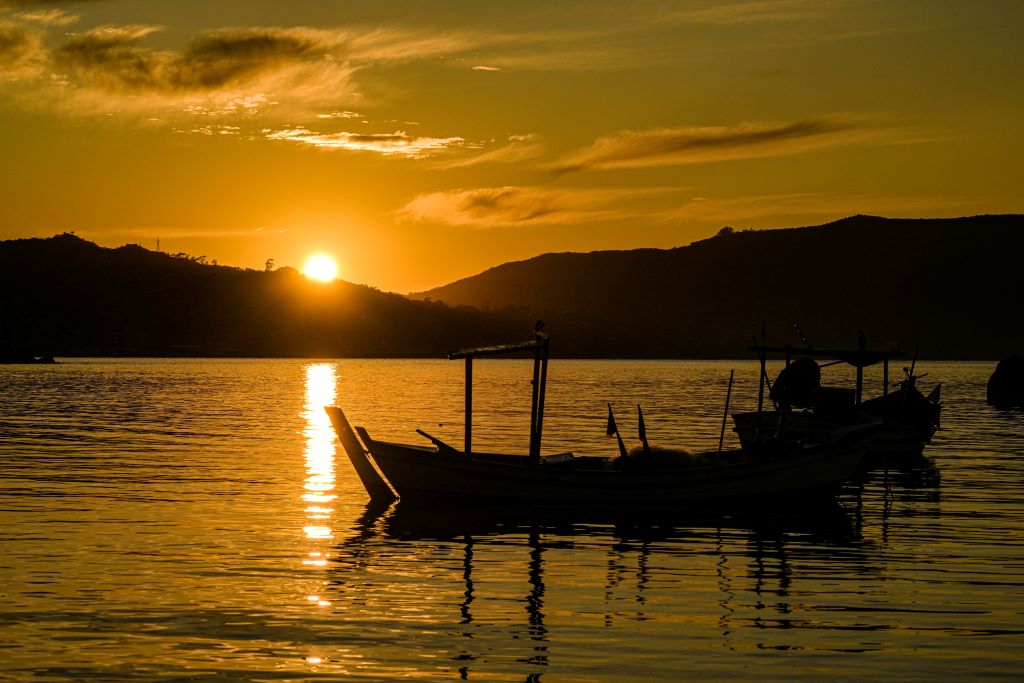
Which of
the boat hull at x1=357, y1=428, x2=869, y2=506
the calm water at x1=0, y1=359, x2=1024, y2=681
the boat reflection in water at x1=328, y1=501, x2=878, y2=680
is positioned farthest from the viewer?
the boat hull at x1=357, y1=428, x2=869, y2=506

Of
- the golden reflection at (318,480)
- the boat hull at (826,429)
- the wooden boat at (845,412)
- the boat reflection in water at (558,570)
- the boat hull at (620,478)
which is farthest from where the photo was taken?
the boat hull at (826,429)

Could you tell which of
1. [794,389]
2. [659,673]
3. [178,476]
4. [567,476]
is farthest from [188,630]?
[794,389]

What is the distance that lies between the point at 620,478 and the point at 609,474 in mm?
324

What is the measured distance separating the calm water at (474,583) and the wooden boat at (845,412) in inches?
164

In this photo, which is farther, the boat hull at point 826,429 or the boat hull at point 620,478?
the boat hull at point 826,429

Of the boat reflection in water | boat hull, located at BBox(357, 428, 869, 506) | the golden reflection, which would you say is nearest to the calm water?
the boat reflection in water

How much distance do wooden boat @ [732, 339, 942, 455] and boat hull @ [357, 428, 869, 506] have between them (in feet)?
36.1

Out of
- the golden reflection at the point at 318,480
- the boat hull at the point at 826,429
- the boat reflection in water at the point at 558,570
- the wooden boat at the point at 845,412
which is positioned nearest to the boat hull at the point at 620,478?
the boat reflection in water at the point at 558,570

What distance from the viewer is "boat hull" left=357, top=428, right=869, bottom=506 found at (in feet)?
109

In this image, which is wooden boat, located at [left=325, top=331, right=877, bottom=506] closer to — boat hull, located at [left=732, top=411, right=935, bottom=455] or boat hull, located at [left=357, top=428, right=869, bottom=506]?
boat hull, located at [left=357, top=428, right=869, bottom=506]

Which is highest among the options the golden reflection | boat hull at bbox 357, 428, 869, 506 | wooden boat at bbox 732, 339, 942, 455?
wooden boat at bbox 732, 339, 942, 455

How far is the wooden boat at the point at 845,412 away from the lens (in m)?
49.1

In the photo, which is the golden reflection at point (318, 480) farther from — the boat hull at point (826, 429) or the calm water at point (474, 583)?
the boat hull at point (826, 429)

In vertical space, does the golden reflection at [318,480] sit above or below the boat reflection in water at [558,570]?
above
